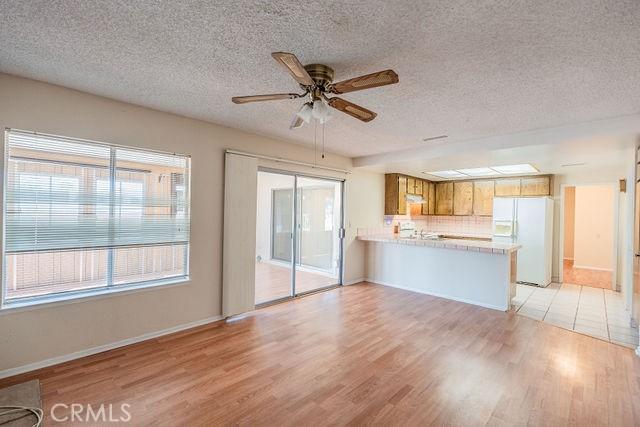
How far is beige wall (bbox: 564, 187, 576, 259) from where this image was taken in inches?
319

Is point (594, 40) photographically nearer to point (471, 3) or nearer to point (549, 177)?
point (471, 3)

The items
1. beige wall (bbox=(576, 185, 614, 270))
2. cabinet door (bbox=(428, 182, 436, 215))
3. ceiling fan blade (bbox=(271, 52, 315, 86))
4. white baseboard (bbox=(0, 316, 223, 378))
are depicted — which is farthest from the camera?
beige wall (bbox=(576, 185, 614, 270))

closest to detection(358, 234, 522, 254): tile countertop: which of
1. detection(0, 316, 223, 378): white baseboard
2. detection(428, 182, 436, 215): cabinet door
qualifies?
detection(428, 182, 436, 215): cabinet door

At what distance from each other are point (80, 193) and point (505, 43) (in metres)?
3.61

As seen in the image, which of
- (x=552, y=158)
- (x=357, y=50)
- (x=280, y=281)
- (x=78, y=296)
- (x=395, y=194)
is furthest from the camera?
(x=395, y=194)

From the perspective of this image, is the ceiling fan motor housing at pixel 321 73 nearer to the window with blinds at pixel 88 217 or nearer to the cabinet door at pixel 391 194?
the window with blinds at pixel 88 217

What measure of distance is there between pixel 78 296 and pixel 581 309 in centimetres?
626

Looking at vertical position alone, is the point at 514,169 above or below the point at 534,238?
above

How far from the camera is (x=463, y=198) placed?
711 cm

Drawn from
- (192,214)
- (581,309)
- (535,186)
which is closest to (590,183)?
(535,186)

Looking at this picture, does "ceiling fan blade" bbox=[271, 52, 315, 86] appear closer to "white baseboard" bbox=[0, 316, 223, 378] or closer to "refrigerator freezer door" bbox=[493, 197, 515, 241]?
"white baseboard" bbox=[0, 316, 223, 378]

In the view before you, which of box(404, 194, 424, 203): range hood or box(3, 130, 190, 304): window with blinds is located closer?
box(3, 130, 190, 304): window with blinds

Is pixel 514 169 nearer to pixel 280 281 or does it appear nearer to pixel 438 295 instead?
pixel 438 295

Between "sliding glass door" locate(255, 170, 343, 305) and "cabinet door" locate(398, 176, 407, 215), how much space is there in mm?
1501
